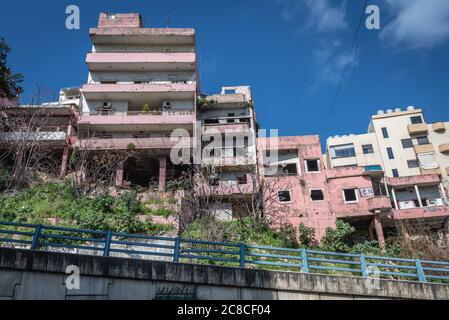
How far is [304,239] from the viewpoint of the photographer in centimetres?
2550

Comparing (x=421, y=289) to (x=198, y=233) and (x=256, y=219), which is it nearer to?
(x=198, y=233)

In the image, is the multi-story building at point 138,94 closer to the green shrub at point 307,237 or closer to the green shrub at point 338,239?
the green shrub at point 307,237

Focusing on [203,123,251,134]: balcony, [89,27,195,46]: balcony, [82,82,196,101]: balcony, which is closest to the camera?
[203,123,251,134]: balcony

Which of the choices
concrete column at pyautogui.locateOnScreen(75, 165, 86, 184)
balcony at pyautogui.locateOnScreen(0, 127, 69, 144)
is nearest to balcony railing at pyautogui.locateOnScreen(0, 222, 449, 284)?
concrete column at pyautogui.locateOnScreen(75, 165, 86, 184)

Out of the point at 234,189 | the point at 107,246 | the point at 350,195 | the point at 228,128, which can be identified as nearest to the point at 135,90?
the point at 228,128

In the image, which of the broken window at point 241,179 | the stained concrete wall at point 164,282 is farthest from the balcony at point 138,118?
the stained concrete wall at point 164,282

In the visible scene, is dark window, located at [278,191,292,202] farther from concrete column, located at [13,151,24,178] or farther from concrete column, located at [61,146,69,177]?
concrete column, located at [13,151,24,178]

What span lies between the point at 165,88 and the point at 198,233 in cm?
1703

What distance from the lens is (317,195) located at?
2856cm

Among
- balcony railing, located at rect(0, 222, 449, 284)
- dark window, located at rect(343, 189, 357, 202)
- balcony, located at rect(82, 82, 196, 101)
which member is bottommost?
balcony railing, located at rect(0, 222, 449, 284)

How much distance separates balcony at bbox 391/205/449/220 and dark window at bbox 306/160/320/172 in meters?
6.56

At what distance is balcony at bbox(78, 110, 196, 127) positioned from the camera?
32.1 meters

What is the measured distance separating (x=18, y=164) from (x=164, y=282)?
854 inches
